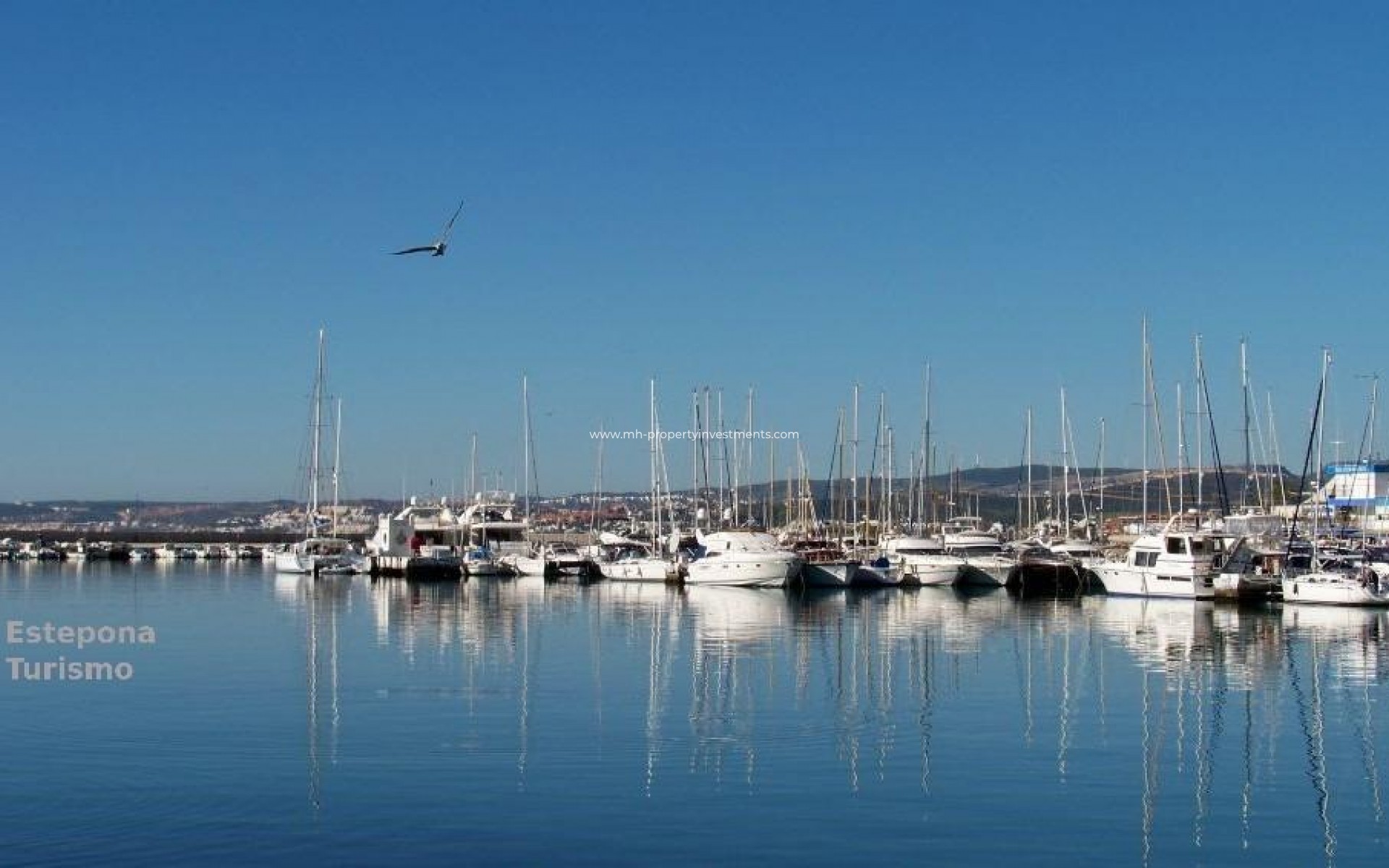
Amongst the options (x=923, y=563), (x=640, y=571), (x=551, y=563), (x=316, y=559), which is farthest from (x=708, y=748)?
(x=316, y=559)

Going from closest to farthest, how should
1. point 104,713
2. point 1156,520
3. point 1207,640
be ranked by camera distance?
point 104,713 < point 1207,640 < point 1156,520

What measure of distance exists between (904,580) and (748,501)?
2733 cm

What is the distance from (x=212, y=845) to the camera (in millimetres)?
18156

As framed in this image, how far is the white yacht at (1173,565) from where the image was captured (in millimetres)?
61000

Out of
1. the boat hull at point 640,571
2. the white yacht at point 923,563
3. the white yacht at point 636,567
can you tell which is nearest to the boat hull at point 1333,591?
the white yacht at point 923,563

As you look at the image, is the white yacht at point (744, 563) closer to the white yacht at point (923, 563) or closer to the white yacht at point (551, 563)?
the white yacht at point (923, 563)

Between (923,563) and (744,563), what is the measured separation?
896 centimetres

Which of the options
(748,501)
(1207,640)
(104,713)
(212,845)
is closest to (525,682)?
(104,713)

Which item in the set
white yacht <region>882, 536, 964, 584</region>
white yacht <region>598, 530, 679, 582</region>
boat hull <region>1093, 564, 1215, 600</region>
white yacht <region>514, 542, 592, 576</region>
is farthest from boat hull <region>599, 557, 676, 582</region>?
boat hull <region>1093, 564, 1215, 600</region>

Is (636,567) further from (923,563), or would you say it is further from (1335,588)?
(1335,588)

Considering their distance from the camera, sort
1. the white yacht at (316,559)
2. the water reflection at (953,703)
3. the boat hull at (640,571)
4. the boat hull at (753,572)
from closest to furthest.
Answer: the water reflection at (953,703) → the boat hull at (753,572) → the boat hull at (640,571) → the white yacht at (316,559)

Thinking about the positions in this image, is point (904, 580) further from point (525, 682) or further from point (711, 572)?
point (525, 682)

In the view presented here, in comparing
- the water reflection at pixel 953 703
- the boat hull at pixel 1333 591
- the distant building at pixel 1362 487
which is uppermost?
the distant building at pixel 1362 487

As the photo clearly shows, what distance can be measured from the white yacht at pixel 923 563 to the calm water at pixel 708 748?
90.0 ft
